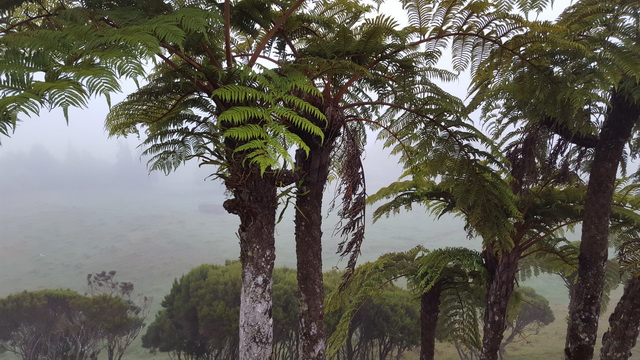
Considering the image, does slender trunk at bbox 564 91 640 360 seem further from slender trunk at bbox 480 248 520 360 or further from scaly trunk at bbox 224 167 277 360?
scaly trunk at bbox 224 167 277 360

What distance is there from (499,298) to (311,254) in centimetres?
285

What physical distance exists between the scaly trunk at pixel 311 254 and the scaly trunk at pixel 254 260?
1.49 ft

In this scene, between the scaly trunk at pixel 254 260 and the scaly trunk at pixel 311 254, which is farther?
the scaly trunk at pixel 311 254

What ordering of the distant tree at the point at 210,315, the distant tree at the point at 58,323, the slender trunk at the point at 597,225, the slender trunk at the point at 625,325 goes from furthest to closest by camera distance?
1. the distant tree at the point at 58,323
2. the distant tree at the point at 210,315
3. the slender trunk at the point at 625,325
4. the slender trunk at the point at 597,225

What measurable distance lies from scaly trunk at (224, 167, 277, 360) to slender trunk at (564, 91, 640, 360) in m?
3.31

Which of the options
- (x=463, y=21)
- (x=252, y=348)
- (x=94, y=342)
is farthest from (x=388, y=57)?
(x=94, y=342)

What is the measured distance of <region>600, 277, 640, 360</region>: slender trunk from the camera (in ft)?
13.0

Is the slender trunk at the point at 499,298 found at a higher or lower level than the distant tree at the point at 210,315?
higher

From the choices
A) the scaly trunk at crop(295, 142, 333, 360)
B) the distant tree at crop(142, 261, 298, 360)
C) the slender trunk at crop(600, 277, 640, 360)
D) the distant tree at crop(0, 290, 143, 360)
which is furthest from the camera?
the distant tree at crop(0, 290, 143, 360)

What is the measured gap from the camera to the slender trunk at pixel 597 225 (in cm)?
387

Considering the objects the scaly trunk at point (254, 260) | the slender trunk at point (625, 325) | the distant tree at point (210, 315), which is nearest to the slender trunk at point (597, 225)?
the slender trunk at point (625, 325)

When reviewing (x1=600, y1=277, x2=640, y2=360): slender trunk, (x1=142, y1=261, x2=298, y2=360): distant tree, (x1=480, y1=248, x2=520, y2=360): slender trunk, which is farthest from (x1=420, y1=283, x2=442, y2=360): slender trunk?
(x1=142, y1=261, x2=298, y2=360): distant tree

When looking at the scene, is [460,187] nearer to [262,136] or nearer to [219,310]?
[262,136]

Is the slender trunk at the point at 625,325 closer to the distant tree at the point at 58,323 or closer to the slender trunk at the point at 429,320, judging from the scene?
the slender trunk at the point at 429,320
